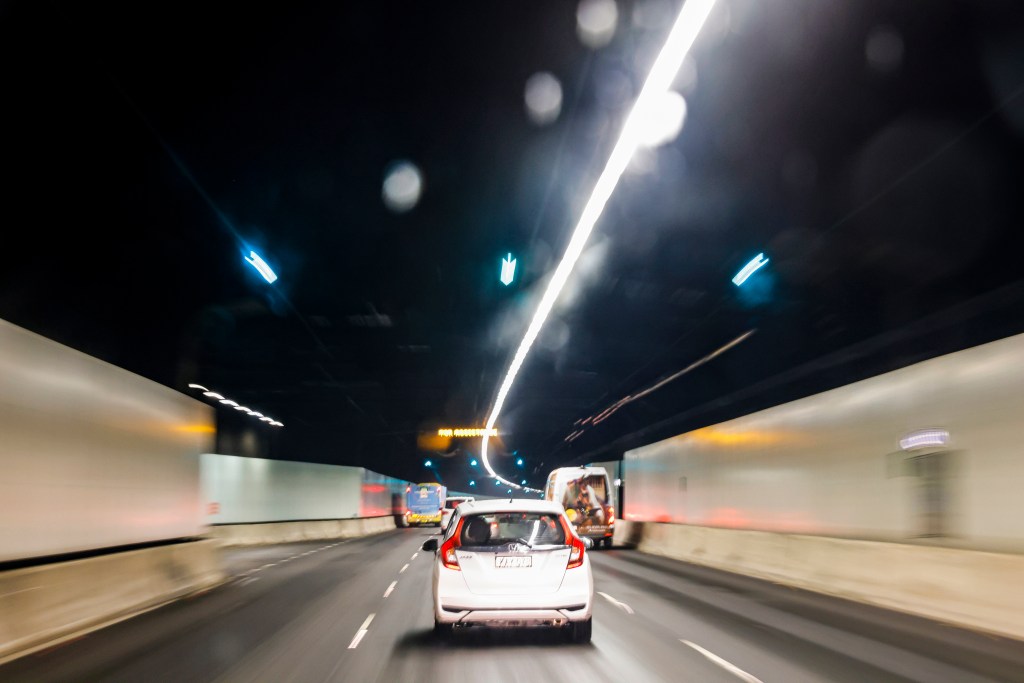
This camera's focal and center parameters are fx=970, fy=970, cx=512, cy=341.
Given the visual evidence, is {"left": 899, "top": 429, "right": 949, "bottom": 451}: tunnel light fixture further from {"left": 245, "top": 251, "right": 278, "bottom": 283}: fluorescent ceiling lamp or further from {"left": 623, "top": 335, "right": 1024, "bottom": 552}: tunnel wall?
{"left": 245, "top": 251, "right": 278, "bottom": 283}: fluorescent ceiling lamp

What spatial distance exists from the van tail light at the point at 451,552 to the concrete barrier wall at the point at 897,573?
24.0ft

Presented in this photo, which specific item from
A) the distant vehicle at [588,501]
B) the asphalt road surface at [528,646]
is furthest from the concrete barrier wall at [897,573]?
the distant vehicle at [588,501]

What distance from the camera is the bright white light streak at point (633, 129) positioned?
9.39m

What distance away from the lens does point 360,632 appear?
495 inches

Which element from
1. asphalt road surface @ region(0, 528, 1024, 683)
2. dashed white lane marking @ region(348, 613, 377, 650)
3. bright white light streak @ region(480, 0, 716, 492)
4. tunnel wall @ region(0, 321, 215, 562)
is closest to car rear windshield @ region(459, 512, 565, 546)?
asphalt road surface @ region(0, 528, 1024, 683)

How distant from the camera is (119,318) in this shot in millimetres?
21688

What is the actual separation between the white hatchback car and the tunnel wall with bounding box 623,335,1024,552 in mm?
6373

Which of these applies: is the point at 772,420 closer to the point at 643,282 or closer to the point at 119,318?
the point at 643,282

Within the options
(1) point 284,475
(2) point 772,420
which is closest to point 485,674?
(2) point 772,420

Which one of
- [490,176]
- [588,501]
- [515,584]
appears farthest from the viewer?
[588,501]

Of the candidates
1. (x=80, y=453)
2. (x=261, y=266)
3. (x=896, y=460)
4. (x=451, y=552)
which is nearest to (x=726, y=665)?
(x=451, y=552)

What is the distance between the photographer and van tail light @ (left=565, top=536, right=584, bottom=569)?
37.1 feet

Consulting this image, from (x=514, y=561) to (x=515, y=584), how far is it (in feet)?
0.88

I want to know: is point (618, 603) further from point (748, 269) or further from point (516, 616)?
point (748, 269)
